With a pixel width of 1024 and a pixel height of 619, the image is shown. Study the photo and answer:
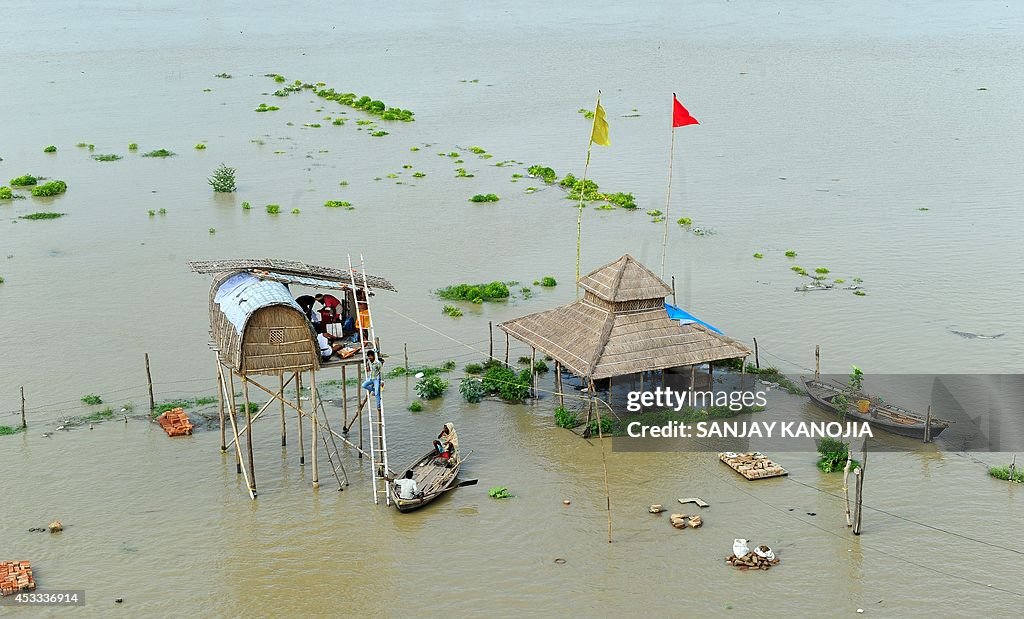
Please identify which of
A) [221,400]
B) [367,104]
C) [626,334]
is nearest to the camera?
[221,400]

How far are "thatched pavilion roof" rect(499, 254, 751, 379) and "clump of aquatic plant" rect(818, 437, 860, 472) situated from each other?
2623 millimetres

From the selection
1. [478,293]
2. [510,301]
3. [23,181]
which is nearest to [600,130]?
[510,301]

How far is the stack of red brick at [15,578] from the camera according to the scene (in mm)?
17491

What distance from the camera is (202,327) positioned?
1176 inches

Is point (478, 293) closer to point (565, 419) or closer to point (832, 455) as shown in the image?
point (565, 419)

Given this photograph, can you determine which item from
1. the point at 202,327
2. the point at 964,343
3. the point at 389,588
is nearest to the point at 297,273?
the point at 389,588

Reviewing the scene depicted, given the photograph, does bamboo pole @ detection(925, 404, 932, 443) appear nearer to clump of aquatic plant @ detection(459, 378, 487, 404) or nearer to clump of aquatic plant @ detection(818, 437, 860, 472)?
clump of aquatic plant @ detection(818, 437, 860, 472)

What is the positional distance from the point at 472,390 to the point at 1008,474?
11371mm

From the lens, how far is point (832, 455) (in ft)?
71.4

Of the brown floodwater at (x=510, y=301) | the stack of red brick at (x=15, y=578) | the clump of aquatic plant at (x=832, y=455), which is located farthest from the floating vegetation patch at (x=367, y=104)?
the stack of red brick at (x=15, y=578)

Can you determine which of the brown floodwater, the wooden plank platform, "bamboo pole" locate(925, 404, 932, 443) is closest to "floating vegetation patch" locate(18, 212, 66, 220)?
the brown floodwater

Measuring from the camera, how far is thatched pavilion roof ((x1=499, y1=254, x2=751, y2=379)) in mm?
22547

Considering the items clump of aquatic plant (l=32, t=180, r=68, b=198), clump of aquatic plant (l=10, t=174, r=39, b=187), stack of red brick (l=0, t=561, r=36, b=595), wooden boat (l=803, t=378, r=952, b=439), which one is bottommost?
stack of red brick (l=0, t=561, r=36, b=595)

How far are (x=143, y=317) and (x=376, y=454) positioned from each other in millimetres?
11551
